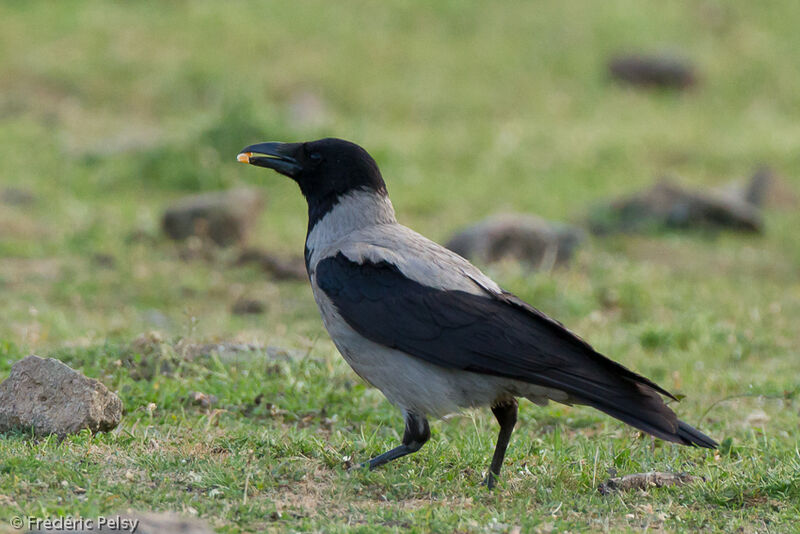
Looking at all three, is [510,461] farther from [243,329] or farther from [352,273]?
[243,329]

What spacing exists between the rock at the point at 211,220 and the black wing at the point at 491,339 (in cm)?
523

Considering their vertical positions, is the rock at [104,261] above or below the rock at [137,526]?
above

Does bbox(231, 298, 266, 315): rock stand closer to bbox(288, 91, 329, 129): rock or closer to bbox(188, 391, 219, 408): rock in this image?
bbox(188, 391, 219, 408): rock

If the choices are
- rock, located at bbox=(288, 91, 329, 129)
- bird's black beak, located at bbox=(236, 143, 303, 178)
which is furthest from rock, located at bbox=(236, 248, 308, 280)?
rock, located at bbox=(288, 91, 329, 129)

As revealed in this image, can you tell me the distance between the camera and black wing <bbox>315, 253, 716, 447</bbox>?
4508 mm

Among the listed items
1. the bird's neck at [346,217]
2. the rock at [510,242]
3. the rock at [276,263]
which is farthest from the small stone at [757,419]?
the rock at [276,263]

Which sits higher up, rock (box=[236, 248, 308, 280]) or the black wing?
the black wing

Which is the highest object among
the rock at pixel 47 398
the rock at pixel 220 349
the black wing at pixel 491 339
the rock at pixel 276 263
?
the black wing at pixel 491 339

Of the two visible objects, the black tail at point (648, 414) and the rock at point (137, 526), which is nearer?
the rock at point (137, 526)

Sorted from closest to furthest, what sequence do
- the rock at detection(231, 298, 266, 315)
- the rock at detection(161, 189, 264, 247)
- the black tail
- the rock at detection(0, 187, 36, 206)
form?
1. the black tail
2. the rock at detection(231, 298, 266, 315)
3. the rock at detection(161, 189, 264, 247)
4. the rock at detection(0, 187, 36, 206)

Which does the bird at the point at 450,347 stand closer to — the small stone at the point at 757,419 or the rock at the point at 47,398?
the rock at the point at 47,398

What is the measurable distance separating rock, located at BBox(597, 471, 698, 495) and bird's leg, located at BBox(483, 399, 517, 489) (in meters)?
0.44

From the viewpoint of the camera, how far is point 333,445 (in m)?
5.11

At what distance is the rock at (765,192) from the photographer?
1276cm
